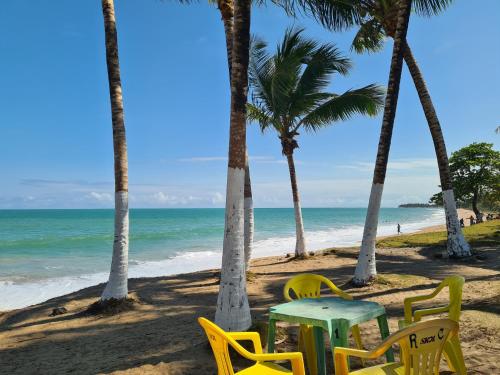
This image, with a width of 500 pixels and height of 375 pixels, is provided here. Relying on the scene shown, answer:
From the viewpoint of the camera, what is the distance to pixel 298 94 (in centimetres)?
1439

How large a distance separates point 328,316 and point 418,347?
2.83 feet

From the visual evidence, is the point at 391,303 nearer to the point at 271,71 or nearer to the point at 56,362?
the point at 56,362

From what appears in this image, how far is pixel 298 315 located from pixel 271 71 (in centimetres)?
1215

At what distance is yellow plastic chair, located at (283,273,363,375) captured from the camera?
3.93 metres

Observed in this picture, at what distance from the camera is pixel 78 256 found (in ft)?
85.5

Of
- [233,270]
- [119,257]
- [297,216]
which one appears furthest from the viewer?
[297,216]

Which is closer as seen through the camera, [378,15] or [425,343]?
[425,343]

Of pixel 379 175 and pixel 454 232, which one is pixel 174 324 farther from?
pixel 454 232

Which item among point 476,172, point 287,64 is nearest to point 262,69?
point 287,64

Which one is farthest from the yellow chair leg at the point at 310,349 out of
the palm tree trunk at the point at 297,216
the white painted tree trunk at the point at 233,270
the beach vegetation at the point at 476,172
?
the beach vegetation at the point at 476,172

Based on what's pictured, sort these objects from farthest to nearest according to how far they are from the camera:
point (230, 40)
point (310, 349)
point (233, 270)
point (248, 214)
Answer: point (248, 214) → point (230, 40) → point (233, 270) → point (310, 349)

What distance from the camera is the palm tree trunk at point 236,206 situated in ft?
16.2

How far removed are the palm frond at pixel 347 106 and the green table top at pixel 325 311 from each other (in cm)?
1165

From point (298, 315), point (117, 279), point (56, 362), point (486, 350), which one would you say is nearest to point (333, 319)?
point (298, 315)
